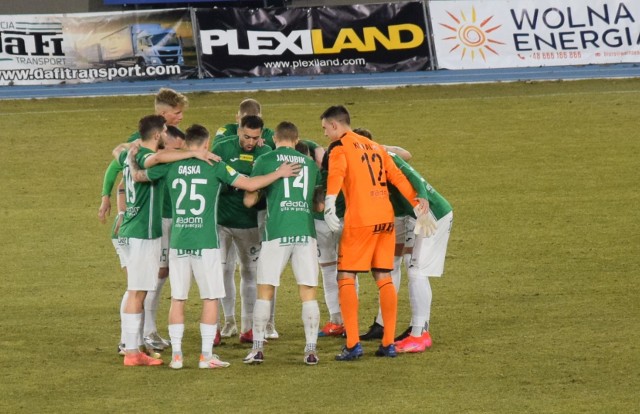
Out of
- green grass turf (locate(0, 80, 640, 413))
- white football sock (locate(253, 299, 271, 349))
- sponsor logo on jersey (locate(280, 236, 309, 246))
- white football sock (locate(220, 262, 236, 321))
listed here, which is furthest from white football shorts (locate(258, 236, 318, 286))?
white football sock (locate(220, 262, 236, 321))

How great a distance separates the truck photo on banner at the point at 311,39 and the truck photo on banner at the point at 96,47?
0.62m

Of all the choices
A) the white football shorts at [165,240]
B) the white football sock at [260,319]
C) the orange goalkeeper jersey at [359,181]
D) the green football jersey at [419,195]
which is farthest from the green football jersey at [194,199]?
the green football jersey at [419,195]

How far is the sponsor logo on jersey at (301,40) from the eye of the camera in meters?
26.4

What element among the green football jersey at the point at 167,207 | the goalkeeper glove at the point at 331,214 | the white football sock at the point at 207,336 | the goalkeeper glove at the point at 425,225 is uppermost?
the green football jersey at the point at 167,207

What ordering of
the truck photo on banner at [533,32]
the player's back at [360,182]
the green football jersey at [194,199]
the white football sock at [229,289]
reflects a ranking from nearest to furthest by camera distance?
the green football jersey at [194,199]
the player's back at [360,182]
the white football sock at [229,289]
the truck photo on banner at [533,32]

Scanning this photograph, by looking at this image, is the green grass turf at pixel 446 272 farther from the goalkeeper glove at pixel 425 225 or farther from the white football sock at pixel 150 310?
the goalkeeper glove at pixel 425 225

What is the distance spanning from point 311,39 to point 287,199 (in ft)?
55.7

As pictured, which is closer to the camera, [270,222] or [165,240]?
[270,222]

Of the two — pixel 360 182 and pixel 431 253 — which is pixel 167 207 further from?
pixel 431 253

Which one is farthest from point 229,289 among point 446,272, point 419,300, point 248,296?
point 446,272

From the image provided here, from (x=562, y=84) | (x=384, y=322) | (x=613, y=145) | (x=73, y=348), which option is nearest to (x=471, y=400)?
(x=384, y=322)

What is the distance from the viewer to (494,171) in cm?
1909

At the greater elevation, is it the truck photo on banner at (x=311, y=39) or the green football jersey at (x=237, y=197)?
the truck photo on banner at (x=311, y=39)

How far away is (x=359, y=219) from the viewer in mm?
10016
